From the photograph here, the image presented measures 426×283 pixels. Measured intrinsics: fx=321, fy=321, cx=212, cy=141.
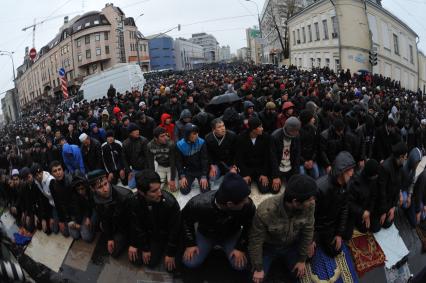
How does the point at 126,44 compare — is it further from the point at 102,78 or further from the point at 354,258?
the point at 354,258

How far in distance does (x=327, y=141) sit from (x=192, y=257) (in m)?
3.20

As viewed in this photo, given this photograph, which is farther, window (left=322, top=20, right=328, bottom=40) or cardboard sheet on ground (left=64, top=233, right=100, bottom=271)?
window (left=322, top=20, right=328, bottom=40)

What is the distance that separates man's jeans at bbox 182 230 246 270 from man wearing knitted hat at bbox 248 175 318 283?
321 millimetres

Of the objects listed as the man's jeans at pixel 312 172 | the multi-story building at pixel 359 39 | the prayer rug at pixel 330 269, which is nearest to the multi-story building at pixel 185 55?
the multi-story building at pixel 359 39

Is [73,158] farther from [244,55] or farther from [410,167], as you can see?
[244,55]

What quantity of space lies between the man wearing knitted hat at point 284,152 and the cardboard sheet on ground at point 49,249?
11.4ft

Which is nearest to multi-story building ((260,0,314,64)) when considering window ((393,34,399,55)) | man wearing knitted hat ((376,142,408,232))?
window ((393,34,399,55))

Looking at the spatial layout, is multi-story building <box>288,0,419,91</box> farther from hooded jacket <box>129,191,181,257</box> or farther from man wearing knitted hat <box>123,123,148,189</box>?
hooded jacket <box>129,191,181,257</box>

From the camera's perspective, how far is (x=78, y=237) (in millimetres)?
5047

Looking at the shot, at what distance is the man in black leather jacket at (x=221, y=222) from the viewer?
10.5 ft

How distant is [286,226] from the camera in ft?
11.1

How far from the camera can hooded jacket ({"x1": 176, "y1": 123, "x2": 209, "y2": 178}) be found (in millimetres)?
5316

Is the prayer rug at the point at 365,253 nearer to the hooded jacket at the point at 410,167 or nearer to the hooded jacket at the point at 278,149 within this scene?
the hooded jacket at the point at 410,167

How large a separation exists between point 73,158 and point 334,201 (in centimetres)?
567
